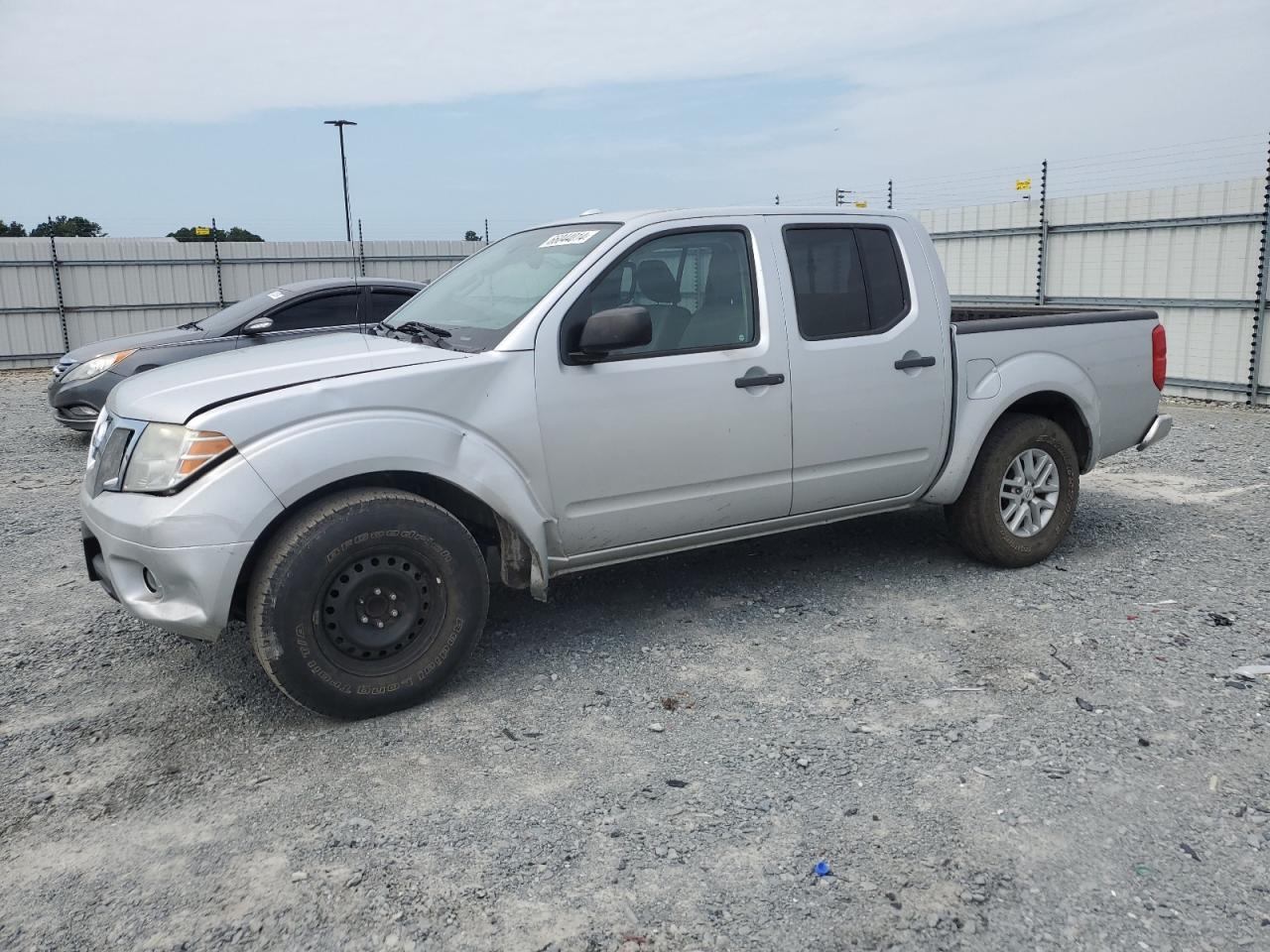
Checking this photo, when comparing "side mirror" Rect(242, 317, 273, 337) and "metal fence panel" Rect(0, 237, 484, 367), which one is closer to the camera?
"side mirror" Rect(242, 317, 273, 337)

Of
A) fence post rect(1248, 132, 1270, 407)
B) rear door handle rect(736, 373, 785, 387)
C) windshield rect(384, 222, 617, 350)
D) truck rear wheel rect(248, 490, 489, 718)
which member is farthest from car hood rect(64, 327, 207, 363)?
fence post rect(1248, 132, 1270, 407)

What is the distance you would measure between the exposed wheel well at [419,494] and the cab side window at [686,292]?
841mm

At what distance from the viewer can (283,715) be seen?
3.92 meters

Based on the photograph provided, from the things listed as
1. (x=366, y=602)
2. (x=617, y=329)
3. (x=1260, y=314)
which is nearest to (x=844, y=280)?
(x=617, y=329)

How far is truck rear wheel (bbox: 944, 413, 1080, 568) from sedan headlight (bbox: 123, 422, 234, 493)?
3.63m

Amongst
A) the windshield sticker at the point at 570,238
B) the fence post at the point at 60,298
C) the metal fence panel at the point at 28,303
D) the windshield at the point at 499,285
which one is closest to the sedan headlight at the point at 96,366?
the windshield at the point at 499,285

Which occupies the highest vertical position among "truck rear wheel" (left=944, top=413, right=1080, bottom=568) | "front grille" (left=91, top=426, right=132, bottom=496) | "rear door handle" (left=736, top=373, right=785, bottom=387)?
"rear door handle" (left=736, top=373, right=785, bottom=387)

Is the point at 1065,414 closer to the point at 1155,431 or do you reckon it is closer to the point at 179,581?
the point at 1155,431

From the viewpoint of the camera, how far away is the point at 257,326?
29.1 ft

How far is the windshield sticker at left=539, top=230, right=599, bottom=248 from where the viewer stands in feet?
14.8

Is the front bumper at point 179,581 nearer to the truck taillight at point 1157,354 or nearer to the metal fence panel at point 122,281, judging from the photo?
the truck taillight at point 1157,354

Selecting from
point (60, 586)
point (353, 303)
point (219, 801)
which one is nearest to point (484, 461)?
point (219, 801)

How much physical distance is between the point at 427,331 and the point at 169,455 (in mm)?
1210

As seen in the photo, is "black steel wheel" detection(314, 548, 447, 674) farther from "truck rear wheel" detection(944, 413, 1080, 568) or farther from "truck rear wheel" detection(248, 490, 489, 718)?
"truck rear wheel" detection(944, 413, 1080, 568)
